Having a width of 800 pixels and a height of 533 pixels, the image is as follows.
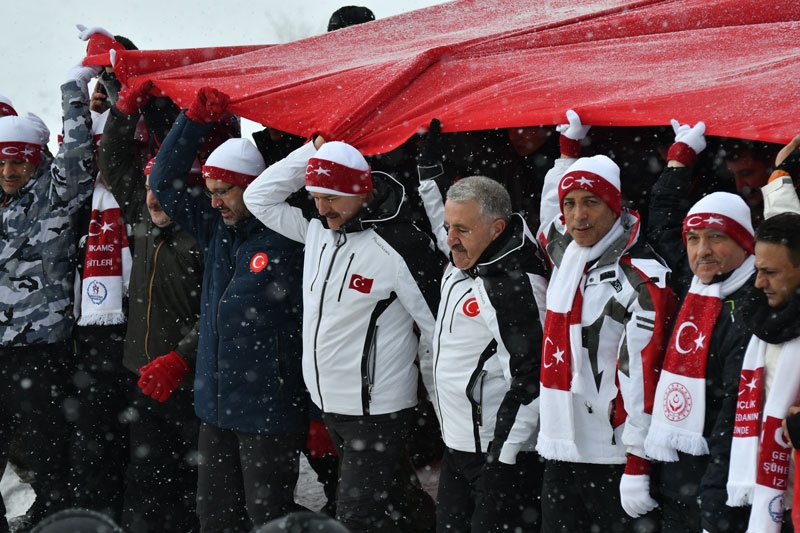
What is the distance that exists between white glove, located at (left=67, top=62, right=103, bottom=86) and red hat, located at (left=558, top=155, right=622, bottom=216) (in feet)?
9.56

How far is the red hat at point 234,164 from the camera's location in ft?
14.9

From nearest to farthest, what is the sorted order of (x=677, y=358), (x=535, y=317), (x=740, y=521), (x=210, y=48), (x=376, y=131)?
(x=740, y=521)
(x=677, y=358)
(x=535, y=317)
(x=376, y=131)
(x=210, y=48)

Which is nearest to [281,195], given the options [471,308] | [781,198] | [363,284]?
[363,284]

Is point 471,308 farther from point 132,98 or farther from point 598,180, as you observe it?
point 132,98

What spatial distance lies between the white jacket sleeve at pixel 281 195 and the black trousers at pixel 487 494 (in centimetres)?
119

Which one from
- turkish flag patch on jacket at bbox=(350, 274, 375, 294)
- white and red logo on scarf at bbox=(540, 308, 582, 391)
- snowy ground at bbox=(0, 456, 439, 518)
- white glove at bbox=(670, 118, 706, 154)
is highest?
white glove at bbox=(670, 118, 706, 154)

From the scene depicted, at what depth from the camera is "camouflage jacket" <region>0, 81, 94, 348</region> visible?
5.20 meters

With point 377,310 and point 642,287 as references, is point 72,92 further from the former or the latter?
point 642,287

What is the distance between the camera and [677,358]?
3125mm

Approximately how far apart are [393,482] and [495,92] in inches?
63.3

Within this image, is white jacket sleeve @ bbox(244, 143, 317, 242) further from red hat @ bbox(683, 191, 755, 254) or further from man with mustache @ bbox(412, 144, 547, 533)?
red hat @ bbox(683, 191, 755, 254)

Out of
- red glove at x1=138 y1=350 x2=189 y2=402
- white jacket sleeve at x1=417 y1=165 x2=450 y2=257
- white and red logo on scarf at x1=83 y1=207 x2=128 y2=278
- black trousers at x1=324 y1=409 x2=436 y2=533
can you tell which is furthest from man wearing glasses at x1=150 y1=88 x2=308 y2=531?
white and red logo on scarf at x1=83 y1=207 x2=128 y2=278

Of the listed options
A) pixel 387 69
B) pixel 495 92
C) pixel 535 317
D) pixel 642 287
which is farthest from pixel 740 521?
pixel 387 69

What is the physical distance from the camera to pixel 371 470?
4.07m
